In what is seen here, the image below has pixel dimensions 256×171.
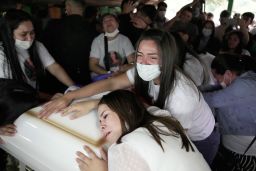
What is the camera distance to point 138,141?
99 centimetres

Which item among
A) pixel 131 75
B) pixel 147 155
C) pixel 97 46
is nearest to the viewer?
pixel 147 155

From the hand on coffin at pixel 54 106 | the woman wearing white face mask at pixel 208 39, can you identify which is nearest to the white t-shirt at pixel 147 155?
the hand on coffin at pixel 54 106

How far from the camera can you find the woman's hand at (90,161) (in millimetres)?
1158

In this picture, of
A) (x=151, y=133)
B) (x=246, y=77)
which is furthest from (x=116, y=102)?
(x=246, y=77)

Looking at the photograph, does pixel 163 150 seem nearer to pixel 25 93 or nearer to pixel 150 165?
pixel 150 165

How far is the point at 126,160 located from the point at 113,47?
195 centimetres

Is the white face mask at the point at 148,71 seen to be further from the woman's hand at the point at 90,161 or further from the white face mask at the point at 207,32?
the white face mask at the point at 207,32

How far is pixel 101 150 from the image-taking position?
1228 mm

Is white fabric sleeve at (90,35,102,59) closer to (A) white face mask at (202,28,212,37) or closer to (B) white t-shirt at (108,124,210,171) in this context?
(B) white t-shirt at (108,124,210,171)

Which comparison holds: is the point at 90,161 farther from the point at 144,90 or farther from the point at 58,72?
the point at 58,72

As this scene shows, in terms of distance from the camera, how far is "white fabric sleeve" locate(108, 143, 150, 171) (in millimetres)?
951

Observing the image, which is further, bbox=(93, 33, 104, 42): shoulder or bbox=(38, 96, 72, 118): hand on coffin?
bbox=(93, 33, 104, 42): shoulder

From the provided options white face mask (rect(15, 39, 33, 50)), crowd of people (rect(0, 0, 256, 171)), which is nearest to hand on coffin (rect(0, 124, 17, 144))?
crowd of people (rect(0, 0, 256, 171))

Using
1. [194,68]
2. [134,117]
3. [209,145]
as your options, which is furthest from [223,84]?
[134,117]
